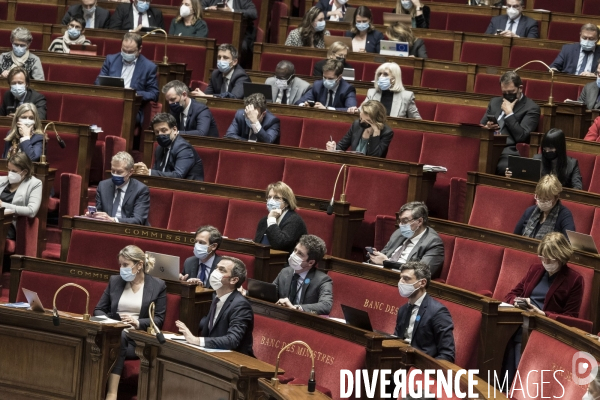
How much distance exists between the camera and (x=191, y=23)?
16.0ft

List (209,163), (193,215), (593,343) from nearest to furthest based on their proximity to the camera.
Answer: (593,343), (193,215), (209,163)

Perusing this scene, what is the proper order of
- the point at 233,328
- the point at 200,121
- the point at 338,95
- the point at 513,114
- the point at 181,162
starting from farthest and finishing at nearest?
1. the point at 338,95
2. the point at 200,121
3. the point at 513,114
4. the point at 181,162
5. the point at 233,328

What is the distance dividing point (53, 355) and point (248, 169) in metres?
1.18

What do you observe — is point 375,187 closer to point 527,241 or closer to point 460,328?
point 527,241

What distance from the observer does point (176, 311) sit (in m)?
2.96

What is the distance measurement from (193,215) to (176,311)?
66cm

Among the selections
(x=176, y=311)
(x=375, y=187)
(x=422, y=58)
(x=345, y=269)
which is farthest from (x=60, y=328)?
(x=422, y=58)

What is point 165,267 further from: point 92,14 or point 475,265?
point 92,14

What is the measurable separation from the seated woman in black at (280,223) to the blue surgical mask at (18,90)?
1254mm

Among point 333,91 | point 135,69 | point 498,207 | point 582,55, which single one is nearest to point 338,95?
point 333,91

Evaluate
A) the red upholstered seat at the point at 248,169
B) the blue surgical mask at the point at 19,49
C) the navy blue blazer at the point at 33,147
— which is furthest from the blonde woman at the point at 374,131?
the blue surgical mask at the point at 19,49

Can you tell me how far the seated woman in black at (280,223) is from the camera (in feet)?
10.7

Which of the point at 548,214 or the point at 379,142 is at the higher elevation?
the point at 379,142

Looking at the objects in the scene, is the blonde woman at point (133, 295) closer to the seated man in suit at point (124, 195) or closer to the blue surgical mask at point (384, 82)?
the seated man in suit at point (124, 195)
